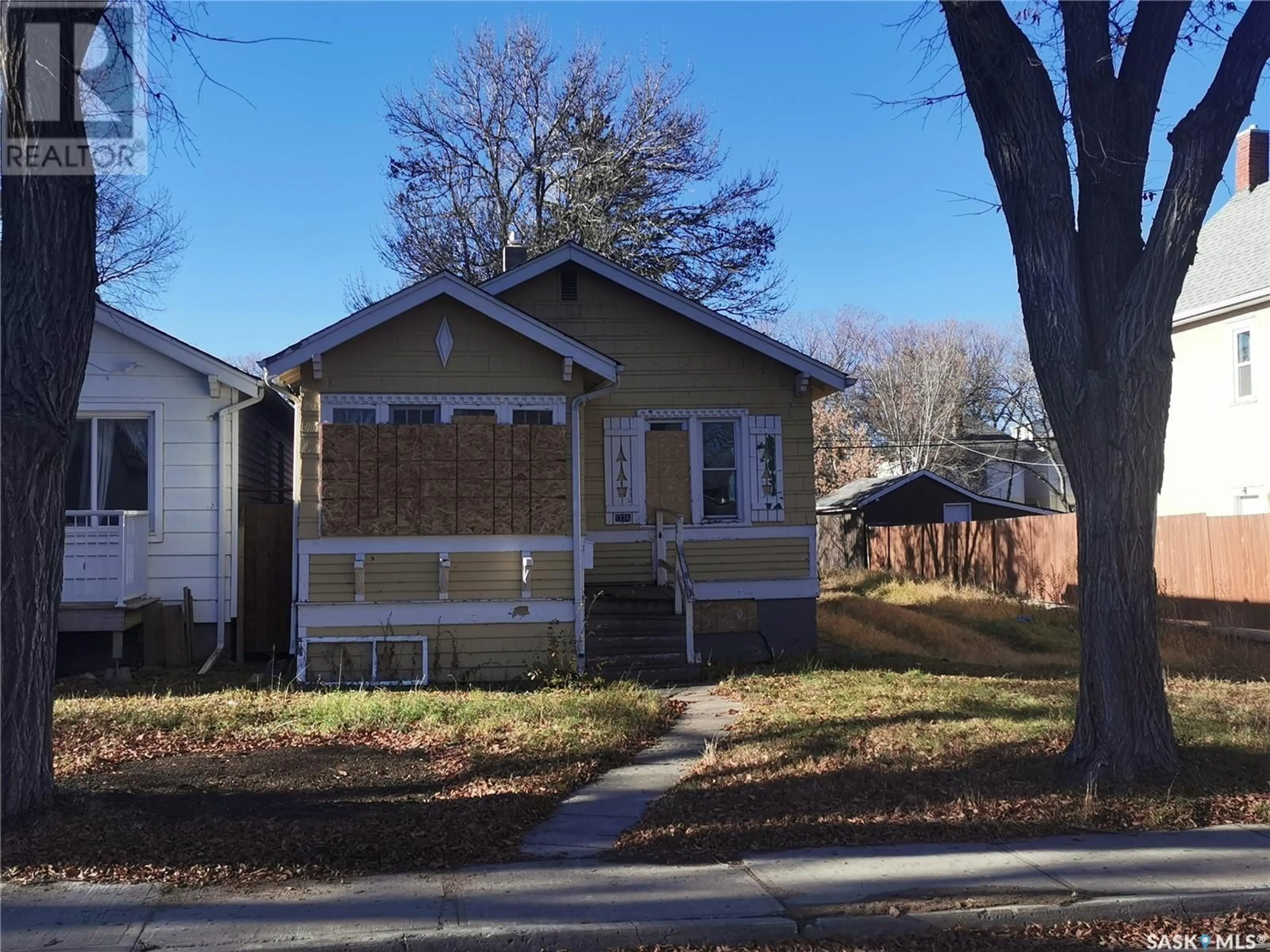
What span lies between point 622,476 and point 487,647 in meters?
3.46

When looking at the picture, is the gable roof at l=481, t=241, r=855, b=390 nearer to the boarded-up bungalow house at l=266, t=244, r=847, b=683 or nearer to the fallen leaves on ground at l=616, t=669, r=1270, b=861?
the boarded-up bungalow house at l=266, t=244, r=847, b=683

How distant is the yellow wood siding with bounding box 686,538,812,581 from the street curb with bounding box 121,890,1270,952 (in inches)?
369

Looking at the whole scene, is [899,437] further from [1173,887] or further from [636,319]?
[1173,887]

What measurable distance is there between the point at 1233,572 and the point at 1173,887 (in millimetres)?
14880

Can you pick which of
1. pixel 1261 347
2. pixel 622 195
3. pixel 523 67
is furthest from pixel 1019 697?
pixel 523 67

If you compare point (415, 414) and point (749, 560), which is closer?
point (415, 414)

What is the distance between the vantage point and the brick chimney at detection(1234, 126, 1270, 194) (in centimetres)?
2488

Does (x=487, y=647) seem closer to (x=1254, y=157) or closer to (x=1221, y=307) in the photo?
(x=1221, y=307)

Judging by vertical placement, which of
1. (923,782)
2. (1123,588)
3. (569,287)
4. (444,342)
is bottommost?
(923,782)

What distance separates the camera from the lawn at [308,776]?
19.9 ft

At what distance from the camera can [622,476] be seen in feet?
48.5

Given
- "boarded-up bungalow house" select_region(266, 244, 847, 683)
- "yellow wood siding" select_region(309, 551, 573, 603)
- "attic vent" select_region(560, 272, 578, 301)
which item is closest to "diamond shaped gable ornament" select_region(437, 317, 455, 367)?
"boarded-up bungalow house" select_region(266, 244, 847, 683)

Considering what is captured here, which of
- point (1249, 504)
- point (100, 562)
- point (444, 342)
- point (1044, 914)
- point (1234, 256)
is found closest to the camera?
point (1044, 914)

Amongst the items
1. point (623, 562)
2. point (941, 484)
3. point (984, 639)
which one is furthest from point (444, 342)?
point (941, 484)
